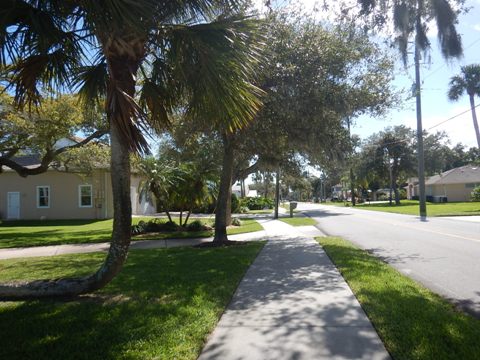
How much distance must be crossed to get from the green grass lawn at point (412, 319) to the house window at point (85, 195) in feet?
77.6

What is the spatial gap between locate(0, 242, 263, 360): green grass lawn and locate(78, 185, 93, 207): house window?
65.0ft

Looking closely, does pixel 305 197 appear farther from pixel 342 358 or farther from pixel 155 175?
pixel 342 358

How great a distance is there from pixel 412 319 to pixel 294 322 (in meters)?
1.40

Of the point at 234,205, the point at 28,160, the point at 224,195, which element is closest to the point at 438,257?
the point at 224,195

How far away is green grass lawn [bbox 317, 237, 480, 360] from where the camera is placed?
4.39 metres

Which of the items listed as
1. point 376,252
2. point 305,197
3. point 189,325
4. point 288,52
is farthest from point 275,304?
point 305,197

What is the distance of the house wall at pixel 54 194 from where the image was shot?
94.2ft

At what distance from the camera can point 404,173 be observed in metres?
58.9

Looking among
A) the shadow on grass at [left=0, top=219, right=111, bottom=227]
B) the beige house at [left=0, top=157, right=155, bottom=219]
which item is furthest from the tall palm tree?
the beige house at [left=0, top=157, right=155, bottom=219]

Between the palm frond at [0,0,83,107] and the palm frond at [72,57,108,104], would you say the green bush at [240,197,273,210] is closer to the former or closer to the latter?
the palm frond at [72,57,108,104]

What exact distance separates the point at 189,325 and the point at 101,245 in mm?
10461

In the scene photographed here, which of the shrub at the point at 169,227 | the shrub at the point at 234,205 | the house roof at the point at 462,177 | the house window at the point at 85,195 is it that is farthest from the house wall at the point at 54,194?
the house roof at the point at 462,177

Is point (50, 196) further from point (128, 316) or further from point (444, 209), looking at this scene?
point (444, 209)

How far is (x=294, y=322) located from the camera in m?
5.45
